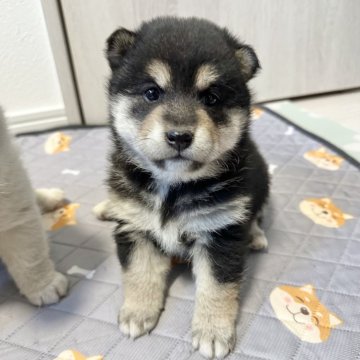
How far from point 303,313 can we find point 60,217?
93 centimetres

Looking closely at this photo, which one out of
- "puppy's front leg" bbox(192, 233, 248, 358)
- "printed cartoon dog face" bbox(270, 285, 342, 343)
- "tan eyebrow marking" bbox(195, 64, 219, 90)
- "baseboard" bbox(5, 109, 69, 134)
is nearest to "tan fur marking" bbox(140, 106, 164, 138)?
"tan eyebrow marking" bbox(195, 64, 219, 90)

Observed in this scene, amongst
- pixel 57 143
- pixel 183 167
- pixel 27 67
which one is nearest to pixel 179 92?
pixel 183 167

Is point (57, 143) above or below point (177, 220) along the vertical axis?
below

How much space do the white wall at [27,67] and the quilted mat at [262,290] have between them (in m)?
0.90

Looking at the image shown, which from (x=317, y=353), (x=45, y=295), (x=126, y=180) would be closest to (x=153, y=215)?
(x=126, y=180)

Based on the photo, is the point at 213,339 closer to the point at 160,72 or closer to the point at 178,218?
the point at 178,218

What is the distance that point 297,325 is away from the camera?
102cm

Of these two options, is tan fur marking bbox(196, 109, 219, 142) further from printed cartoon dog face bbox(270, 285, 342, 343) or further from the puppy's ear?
printed cartoon dog face bbox(270, 285, 342, 343)

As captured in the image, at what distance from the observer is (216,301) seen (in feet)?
3.29

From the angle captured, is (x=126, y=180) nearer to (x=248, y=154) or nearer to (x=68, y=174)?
(x=248, y=154)

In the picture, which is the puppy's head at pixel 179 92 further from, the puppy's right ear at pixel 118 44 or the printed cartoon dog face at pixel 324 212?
the printed cartoon dog face at pixel 324 212

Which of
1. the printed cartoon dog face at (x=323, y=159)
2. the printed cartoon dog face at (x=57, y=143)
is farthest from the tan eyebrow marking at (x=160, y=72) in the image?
A: the printed cartoon dog face at (x=57, y=143)

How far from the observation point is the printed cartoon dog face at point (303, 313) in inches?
39.4

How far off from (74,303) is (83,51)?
5.37 ft
